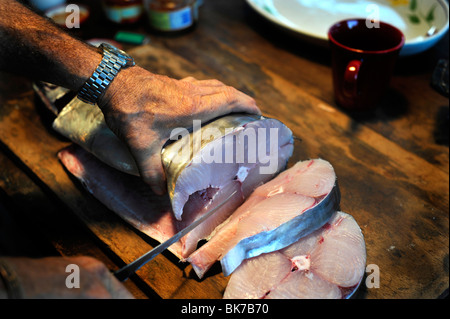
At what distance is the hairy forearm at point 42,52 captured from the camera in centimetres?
119

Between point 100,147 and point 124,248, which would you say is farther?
point 100,147

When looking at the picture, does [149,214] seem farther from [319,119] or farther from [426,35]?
[426,35]

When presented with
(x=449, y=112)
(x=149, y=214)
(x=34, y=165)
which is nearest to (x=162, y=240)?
(x=149, y=214)

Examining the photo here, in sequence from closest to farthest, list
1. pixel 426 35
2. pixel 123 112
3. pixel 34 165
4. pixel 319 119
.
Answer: pixel 123 112
pixel 34 165
pixel 319 119
pixel 426 35

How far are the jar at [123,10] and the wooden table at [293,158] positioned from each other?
83mm

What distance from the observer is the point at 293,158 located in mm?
1426

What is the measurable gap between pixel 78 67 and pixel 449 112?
1468 mm

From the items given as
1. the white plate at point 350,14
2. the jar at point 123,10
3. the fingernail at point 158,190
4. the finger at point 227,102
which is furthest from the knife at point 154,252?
the jar at point 123,10

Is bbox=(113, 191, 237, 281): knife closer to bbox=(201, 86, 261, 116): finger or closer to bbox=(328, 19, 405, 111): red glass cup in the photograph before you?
bbox=(201, 86, 261, 116): finger

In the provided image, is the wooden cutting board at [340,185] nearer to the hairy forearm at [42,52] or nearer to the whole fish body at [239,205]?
the whole fish body at [239,205]

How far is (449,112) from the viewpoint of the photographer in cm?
168

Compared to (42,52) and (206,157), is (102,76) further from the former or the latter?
(206,157)

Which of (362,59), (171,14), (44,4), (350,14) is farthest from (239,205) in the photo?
(44,4)

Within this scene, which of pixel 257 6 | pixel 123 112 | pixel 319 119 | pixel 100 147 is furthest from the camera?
pixel 257 6
